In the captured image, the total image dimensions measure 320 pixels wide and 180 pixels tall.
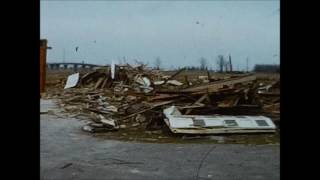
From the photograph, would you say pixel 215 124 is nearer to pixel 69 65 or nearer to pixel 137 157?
pixel 137 157

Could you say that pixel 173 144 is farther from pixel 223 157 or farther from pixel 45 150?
pixel 45 150

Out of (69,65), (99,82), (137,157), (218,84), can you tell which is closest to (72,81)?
(99,82)

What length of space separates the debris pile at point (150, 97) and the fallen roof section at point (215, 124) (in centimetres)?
11

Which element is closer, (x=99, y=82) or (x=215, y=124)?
(x=215, y=124)

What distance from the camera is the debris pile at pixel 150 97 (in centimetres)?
664

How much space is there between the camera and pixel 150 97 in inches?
273

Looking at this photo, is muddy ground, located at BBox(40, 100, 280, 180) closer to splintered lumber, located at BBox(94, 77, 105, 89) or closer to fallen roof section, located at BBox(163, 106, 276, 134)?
fallen roof section, located at BBox(163, 106, 276, 134)

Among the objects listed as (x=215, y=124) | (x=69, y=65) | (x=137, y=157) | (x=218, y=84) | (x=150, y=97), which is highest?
(x=69, y=65)

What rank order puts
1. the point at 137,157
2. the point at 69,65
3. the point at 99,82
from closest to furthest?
the point at 137,157 < the point at 69,65 < the point at 99,82

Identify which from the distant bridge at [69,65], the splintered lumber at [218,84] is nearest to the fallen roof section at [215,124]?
the splintered lumber at [218,84]

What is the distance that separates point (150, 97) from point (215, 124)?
3.87 ft

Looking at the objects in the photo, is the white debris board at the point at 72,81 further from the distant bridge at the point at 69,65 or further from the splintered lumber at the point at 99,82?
the distant bridge at the point at 69,65
